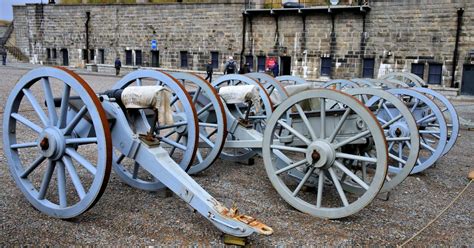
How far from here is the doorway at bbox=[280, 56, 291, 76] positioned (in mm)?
22250

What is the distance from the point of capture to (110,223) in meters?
3.57

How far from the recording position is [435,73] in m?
18.9

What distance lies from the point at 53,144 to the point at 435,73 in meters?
18.8

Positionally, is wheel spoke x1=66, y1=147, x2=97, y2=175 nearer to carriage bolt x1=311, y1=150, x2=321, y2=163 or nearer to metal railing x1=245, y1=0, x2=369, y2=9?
carriage bolt x1=311, y1=150, x2=321, y2=163

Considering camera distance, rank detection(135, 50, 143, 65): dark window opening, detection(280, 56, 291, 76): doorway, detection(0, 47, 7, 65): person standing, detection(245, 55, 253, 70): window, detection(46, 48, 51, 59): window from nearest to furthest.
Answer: detection(280, 56, 291, 76): doorway → detection(245, 55, 253, 70): window → detection(135, 50, 143, 65): dark window opening → detection(0, 47, 7, 65): person standing → detection(46, 48, 51, 59): window

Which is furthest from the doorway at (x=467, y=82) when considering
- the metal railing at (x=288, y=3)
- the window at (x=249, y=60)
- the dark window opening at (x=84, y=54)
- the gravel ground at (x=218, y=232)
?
the dark window opening at (x=84, y=54)

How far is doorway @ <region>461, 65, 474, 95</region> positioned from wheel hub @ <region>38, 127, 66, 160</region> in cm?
1888

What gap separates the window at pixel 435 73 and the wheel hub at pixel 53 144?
18.6 metres

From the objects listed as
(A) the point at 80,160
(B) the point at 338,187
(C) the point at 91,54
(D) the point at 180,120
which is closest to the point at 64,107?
(A) the point at 80,160

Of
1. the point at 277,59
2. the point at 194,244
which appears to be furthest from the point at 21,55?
the point at 194,244

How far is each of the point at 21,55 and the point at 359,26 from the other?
2447cm

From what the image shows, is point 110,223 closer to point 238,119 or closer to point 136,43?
point 238,119

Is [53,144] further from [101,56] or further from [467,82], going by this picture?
[101,56]

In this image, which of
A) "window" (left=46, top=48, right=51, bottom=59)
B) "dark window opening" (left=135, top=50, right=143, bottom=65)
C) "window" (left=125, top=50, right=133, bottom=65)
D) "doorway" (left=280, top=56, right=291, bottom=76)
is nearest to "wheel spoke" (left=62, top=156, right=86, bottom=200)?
"doorway" (left=280, top=56, right=291, bottom=76)
